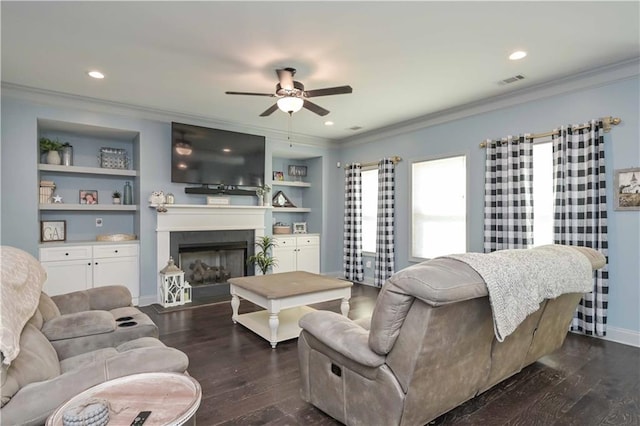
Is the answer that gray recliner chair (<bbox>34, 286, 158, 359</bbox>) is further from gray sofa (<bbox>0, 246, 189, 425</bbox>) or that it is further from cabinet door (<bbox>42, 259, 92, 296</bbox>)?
cabinet door (<bbox>42, 259, 92, 296</bbox>)

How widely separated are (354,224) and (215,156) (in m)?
2.67

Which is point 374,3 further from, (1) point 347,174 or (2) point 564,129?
(1) point 347,174

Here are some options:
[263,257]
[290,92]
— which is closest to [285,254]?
[263,257]

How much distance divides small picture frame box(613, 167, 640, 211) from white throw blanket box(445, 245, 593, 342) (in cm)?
156

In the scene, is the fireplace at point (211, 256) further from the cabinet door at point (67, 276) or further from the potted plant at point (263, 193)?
the cabinet door at point (67, 276)

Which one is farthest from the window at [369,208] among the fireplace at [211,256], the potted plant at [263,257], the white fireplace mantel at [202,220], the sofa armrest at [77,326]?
the sofa armrest at [77,326]

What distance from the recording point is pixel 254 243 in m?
5.76

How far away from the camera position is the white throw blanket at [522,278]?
5.57 feet

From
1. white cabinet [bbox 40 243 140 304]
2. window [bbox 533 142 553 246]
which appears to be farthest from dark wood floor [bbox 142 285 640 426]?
white cabinet [bbox 40 243 140 304]

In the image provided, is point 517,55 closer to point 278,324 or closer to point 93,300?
point 278,324

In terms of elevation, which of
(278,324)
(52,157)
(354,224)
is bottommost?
(278,324)

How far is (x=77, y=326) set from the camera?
2.21m

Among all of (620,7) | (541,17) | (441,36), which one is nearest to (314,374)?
(441,36)

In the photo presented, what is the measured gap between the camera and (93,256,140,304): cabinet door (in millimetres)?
4535
